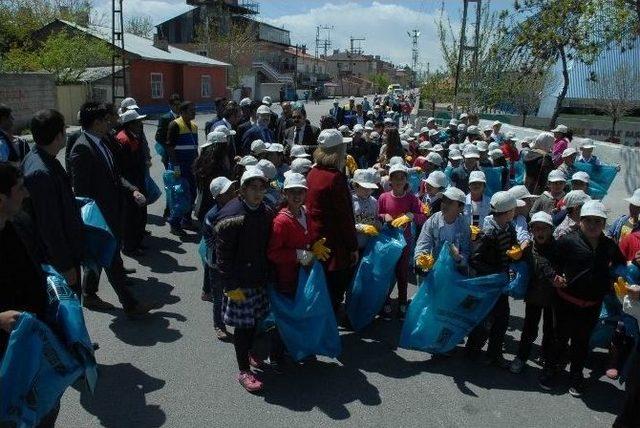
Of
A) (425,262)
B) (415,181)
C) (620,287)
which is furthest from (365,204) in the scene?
(415,181)

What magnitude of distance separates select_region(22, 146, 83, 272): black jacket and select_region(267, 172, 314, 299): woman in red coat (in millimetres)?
1404

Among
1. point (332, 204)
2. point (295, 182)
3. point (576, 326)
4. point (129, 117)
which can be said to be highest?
point (129, 117)

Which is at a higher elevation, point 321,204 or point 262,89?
point 262,89

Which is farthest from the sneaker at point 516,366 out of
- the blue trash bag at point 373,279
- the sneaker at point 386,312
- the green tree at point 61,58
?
the green tree at point 61,58

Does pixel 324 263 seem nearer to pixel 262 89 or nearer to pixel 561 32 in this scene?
pixel 561 32

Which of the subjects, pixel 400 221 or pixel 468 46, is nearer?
pixel 400 221

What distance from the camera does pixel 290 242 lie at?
398cm

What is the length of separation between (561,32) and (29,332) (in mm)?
17994

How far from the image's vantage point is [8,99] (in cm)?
2014

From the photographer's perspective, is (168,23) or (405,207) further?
(168,23)

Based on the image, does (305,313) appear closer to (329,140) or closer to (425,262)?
(425,262)

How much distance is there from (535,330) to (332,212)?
1.89 m

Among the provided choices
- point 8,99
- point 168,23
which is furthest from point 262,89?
point 8,99

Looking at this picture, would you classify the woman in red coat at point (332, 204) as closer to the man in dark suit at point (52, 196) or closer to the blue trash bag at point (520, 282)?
the blue trash bag at point (520, 282)
